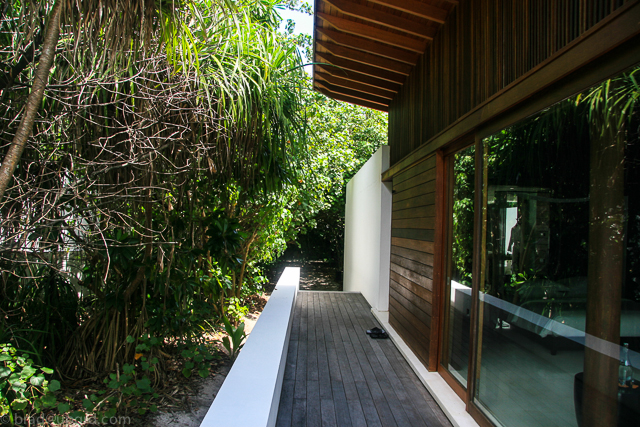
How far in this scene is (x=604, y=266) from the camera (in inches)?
51.8

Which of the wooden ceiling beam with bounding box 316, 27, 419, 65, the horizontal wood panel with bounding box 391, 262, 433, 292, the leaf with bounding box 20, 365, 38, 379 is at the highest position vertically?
the wooden ceiling beam with bounding box 316, 27, 419, 65

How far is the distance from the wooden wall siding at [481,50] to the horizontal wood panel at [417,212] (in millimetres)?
604

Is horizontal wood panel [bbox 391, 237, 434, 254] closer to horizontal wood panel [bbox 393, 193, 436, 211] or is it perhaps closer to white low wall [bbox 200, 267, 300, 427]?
horizontal wood panel [bbox 393, 193, 436, 211]

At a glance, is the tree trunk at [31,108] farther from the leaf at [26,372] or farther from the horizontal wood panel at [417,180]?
the horizontal wood panel at [417,180]

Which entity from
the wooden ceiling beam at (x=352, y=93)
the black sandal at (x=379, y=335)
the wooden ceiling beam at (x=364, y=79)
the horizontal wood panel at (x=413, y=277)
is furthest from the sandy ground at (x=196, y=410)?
the wooden ceiling beam at (x=352, y=93)

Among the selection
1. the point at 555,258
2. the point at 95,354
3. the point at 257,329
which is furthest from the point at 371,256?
the point at 555,258

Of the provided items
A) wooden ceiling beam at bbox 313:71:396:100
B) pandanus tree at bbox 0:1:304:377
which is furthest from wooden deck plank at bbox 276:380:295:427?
wooden ceiling beam at bbox 313:71:396:100

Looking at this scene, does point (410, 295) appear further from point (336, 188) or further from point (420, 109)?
point (336, 188)

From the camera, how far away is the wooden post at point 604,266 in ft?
4.12

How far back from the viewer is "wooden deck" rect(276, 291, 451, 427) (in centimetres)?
242

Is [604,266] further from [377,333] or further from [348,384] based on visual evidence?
[377,333]

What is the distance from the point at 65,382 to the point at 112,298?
709 mm

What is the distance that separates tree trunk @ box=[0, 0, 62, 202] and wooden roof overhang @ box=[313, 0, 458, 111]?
1.54 meters

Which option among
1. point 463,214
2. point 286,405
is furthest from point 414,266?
point 286,405
